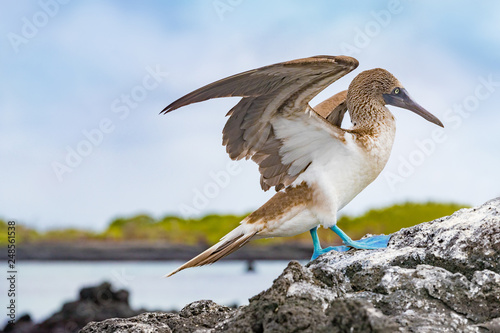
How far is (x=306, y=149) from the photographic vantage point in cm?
479

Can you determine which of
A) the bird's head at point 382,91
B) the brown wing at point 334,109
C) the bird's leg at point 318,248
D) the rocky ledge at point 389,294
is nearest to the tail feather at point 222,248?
the bird's leg at point 318,248

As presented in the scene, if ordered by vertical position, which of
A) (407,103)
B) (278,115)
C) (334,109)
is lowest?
(278,115)

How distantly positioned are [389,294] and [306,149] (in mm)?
1840

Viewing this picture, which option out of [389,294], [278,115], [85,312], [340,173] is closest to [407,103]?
[340,173]

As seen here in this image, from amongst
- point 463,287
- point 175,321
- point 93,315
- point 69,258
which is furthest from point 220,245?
point 69,258

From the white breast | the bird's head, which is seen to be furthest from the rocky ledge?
→ the bird's head

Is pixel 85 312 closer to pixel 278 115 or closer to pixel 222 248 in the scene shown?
pixel 222 248

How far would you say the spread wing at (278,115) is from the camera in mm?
3939

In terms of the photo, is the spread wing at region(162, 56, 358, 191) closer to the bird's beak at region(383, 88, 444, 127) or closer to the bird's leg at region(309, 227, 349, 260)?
the bird's leg at region(309, 227, 349, 260)

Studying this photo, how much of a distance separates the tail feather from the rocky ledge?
673mm

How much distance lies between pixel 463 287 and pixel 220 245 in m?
1.95

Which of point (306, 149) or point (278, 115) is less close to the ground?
point (278, 115)

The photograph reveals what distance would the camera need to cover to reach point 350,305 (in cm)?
267

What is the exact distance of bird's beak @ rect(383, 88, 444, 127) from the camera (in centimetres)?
504
